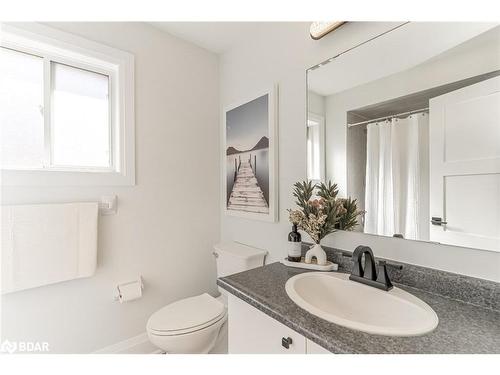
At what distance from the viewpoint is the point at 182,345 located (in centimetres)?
122

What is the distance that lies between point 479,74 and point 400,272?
2.64ft

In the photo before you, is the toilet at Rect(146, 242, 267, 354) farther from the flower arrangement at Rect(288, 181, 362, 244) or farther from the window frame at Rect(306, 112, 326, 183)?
the window frame at Rect(306, 112, 326, 183)

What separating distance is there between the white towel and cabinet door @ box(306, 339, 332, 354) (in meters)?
1.32

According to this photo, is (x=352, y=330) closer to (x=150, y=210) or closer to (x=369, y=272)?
(x=369, y=272)

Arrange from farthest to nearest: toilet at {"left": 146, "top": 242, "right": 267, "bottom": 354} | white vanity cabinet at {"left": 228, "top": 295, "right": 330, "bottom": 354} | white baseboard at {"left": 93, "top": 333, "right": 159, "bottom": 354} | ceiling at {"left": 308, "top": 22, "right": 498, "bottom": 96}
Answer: white baseboard at {"left": 93, "top": 333, "right": 159, "bottom": 354} < toilet at {"left": 146, "top": 242, "right": 267, "bottom": 354} < ceiling at {"left": 308, "top": 22, "right": 498, "bottom": 96} < white vanity cabinet at {"left": 228, "top": 295, "right": 330, "bottom": 354}

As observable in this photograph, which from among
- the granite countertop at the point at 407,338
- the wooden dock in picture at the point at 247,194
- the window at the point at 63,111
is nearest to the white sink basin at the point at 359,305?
the granite countertop at the point at 407,338

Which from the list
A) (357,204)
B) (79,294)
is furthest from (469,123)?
(79,294)

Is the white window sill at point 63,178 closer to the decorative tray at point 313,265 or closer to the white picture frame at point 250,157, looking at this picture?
the white picture frame at point 250,157

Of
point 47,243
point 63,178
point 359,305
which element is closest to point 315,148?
point 359,305

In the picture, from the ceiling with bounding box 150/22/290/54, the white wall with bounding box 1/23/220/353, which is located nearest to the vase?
the white wall with bounding box 1/23/220/353

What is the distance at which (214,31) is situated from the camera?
1.69 metres

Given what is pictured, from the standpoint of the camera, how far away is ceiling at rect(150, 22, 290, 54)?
5.27ft

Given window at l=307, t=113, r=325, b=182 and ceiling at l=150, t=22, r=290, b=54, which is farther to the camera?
ceiling at l=150, t=22, r=290, b=54
